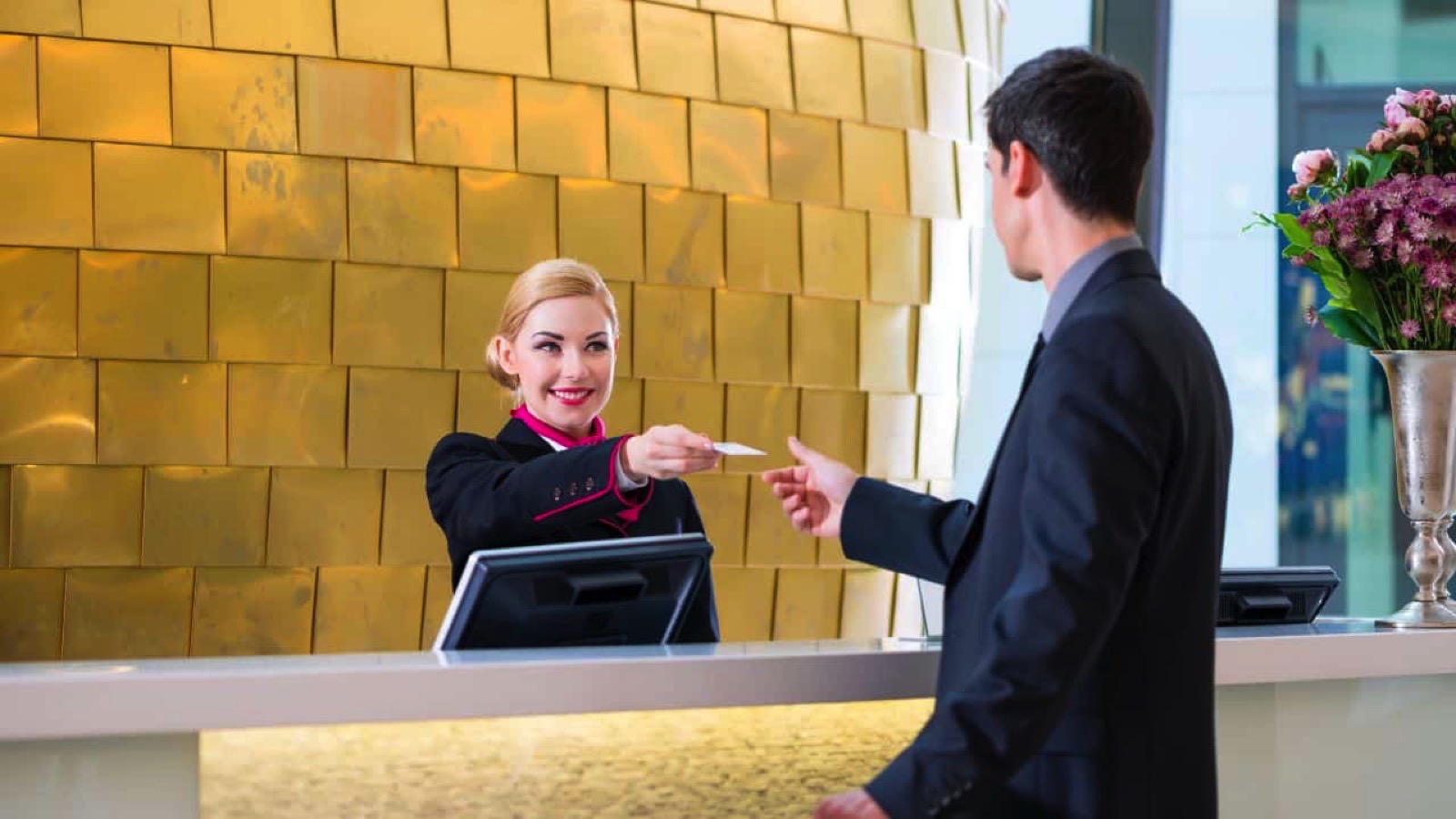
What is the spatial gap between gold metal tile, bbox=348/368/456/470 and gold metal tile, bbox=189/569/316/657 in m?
0.27

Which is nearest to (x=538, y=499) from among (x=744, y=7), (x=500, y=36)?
(x=500, y=36)

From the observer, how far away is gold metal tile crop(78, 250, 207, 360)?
300cm

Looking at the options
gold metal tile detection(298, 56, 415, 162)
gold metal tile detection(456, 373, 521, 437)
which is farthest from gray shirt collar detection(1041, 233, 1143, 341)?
gold metal tile detection(298, 56, 415, 162)

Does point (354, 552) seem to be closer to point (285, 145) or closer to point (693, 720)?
point (285, 145)

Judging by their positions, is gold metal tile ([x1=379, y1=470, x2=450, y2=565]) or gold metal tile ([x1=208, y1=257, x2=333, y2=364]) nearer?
gold metal tile ([x1=208, y1=257, x2=333, y2=364])

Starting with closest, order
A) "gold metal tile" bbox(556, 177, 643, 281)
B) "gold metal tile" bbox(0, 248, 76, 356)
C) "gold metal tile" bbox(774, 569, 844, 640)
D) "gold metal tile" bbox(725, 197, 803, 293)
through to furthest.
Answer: "gold metal tile" bbox(0, 248, 76, 356), "gold metal tile" bbox(556, 177, 643, 281), "gold metal tile" bbox(725, 197, 803, 293), "gold metal tile" bbox(774, 569, 844, 640)

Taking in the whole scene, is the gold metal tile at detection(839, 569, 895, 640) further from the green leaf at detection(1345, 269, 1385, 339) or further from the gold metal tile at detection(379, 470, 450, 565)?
the green leaf at detection(1345, 269, 1385, 339)

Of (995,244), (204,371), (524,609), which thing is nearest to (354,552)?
(204,371)

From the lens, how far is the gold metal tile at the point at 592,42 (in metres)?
3.42

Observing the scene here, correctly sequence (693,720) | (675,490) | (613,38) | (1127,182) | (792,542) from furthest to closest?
(792,542) → (613,38) → (675,490) → (693,720) → (1127,182)

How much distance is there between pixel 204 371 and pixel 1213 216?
16.3 ft

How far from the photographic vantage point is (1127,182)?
1608 millimetres

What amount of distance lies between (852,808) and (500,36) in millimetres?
2301

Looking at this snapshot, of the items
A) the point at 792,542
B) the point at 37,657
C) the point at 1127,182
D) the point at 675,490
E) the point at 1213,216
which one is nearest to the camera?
the point at 1127,182
